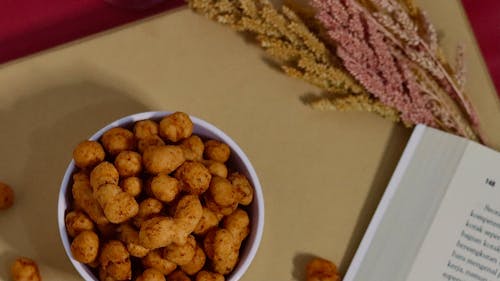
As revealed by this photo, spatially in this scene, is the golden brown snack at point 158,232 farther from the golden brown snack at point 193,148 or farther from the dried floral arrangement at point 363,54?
the dried floral arrangement at point 363,54

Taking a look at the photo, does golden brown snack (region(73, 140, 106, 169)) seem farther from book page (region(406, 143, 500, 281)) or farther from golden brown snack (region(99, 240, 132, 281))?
book page (region(406, 143, 500, 281))

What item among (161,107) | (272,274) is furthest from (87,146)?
(272,274)

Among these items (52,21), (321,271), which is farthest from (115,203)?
(52,21)

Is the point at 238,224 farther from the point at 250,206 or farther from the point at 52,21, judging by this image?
the point at 52,21

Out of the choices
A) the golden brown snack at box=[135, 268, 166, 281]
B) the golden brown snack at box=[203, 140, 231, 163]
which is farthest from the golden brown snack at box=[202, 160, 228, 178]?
the golden brown snack at box=[135, 268, 166, 281]

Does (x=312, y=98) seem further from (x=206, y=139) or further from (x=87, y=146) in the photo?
(x=87, y=146)

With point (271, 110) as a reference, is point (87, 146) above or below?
below

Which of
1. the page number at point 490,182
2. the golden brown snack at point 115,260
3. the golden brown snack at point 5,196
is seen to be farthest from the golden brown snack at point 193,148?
the page number at point 490,182
